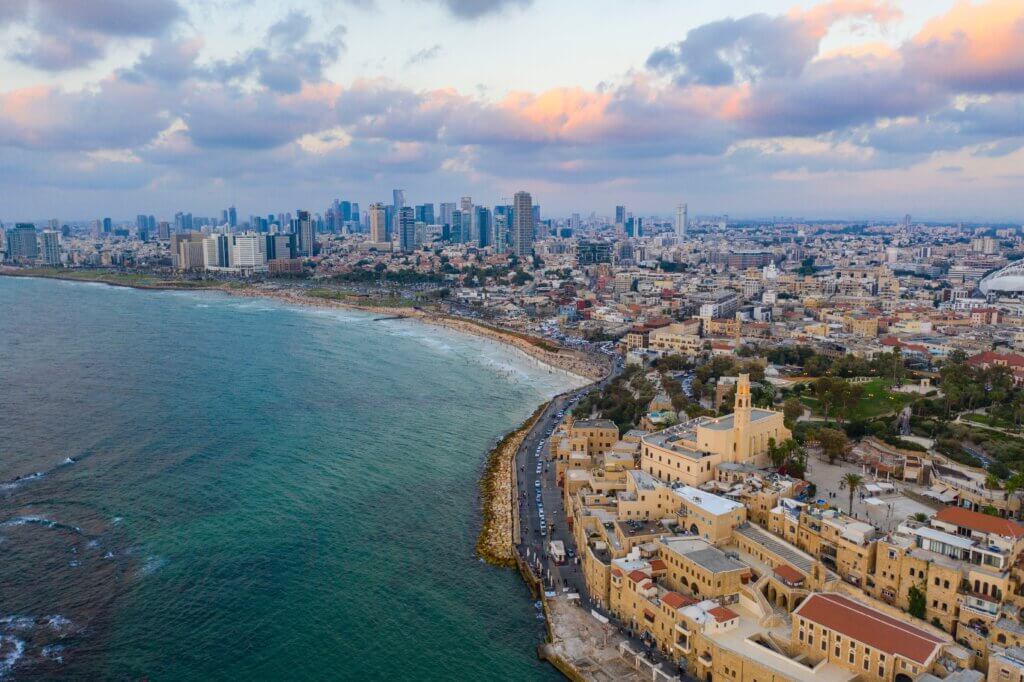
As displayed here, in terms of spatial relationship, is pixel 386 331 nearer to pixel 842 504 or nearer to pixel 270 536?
pixel 270 536

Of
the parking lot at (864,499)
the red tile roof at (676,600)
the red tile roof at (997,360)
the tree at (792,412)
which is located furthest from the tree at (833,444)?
the red tile roof at (997,360)

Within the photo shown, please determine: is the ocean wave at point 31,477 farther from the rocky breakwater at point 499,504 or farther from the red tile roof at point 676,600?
the red tile roof at point 676,600

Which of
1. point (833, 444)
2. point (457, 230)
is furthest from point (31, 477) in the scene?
point (457, 230)

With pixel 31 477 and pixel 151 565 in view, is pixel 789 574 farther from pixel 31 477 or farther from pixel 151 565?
pixel 31 477

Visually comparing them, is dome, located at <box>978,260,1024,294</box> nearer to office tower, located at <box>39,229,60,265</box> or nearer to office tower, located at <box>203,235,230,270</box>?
office tower, located at <box>203,235,230,270</box>

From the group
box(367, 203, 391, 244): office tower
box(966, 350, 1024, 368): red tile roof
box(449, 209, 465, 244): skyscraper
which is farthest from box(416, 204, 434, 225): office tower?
box(966, 350, 1024, 368): red tile roof

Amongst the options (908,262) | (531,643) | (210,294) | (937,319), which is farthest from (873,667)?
(908,262)
